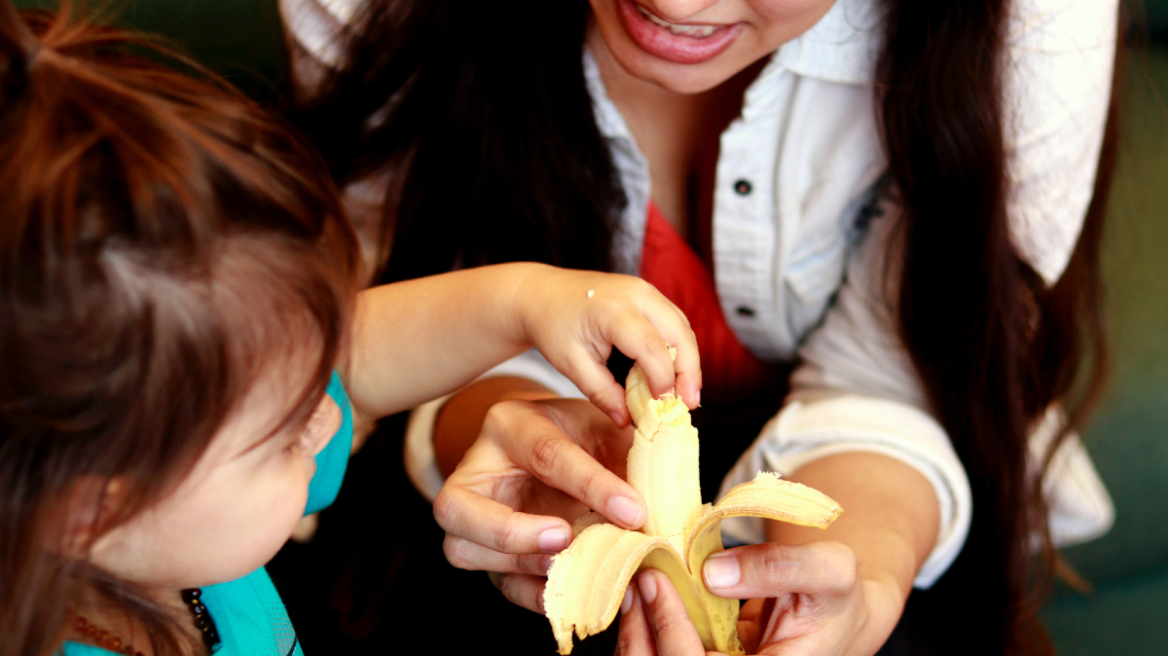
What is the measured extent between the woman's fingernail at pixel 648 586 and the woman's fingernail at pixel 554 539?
0.20 feet

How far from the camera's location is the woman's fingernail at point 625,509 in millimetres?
→ 573

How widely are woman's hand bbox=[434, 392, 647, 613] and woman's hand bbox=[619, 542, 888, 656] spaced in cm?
6

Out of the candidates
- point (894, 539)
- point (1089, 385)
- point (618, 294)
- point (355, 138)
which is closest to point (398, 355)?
point (618, 294)

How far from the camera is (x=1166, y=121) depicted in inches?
57.7

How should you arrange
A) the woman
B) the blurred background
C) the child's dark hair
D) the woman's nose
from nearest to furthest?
the child's dark hair, the woman's nose, the woman, the blurred background

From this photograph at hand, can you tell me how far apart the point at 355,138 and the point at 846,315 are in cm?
55

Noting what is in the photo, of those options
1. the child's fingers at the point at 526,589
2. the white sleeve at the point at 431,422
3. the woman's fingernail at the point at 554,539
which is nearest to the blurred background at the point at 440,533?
the white sleeve at the point at 431,422

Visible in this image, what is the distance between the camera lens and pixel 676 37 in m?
0.71

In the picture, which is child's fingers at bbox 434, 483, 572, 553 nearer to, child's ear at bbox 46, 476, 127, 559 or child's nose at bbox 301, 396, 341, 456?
child's nose at bbox 301, 396, 341, 456

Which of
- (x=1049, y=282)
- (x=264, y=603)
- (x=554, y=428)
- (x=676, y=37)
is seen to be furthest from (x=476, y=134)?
(x=1049, y=282)

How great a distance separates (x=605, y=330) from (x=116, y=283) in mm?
293

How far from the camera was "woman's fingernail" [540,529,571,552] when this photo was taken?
578mm

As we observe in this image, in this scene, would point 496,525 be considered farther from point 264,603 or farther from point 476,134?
point 476,134

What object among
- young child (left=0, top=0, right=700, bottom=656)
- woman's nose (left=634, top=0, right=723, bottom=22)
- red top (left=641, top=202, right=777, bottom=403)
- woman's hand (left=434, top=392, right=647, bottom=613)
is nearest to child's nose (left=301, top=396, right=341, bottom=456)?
young child (left=0, top=0, right=700, bottom=656)
